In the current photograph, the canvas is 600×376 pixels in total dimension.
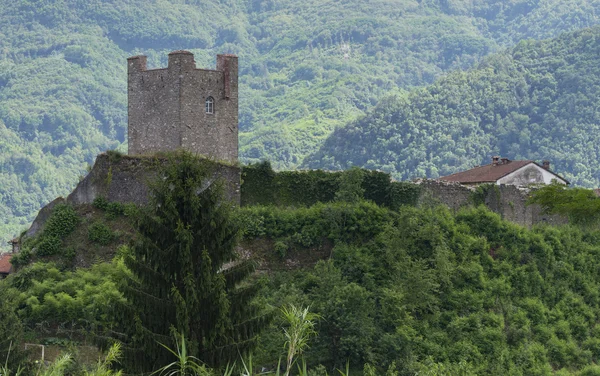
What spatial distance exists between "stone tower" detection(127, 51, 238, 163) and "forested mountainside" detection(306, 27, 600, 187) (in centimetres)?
6539

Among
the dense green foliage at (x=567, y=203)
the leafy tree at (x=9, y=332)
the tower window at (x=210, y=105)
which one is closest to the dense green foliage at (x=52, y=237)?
the leafy tree at (x=9, y=332)

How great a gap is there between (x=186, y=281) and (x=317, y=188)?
51.7 feet

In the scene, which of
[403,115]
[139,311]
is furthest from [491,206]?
[403,115]

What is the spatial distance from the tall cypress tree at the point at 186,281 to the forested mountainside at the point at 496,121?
259 feet

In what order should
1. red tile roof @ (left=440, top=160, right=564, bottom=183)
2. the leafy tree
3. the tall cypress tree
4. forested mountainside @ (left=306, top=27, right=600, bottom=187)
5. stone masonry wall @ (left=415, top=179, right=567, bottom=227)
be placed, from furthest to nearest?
forested mountainside @ (left=306, top=27, right=600, bottom=187) < red tile roof @ (left=440, top=160, right=564, bottom=183) < stone masonry wall @ (left=415, top=179, right=567, bottom=227) < the leafy tree < the tall cypress tree

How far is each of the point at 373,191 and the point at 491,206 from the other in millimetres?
6532

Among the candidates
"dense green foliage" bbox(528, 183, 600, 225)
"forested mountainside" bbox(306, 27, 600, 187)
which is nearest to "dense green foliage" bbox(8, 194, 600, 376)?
"dense green foliage" bbox(528, 183, 600, 225)

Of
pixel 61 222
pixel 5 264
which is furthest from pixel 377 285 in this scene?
pixel 5 264

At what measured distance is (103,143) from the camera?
554 ft

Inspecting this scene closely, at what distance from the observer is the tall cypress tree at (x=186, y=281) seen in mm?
29562

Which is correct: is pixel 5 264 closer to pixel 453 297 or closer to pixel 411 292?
pixel 453 297

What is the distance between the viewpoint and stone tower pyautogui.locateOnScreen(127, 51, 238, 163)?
43.7m

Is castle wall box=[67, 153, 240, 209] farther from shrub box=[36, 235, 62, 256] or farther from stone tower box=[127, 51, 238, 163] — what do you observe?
stone tower box=[127, 51, 238, 163]

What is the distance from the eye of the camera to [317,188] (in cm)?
4484
